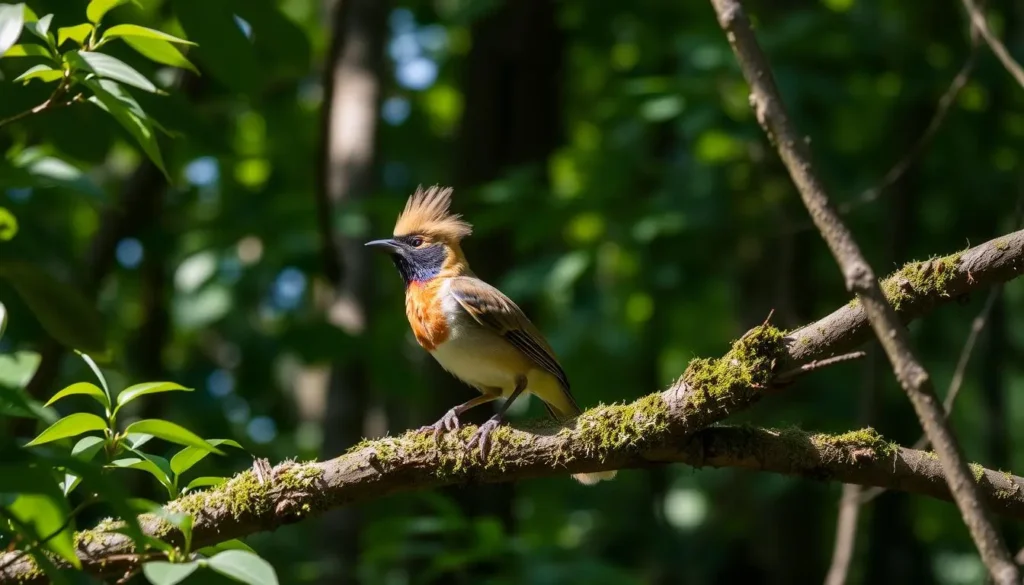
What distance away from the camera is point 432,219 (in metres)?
6.09

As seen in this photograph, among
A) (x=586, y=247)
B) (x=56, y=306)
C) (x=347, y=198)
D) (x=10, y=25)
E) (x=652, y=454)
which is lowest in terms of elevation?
(x=652, y=454)

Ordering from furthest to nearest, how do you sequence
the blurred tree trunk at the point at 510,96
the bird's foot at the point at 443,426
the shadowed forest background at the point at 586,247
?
the blurred tree trunk at the point at 510,96
the shadowed forest background at the point at 586,247
the bird's foot at the point at 443,426

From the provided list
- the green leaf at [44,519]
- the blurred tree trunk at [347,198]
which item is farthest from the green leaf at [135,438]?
the blurred tree trunk at [347,198]

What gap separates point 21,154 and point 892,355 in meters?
4.28

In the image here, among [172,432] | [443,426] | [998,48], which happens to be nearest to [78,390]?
[172,432]

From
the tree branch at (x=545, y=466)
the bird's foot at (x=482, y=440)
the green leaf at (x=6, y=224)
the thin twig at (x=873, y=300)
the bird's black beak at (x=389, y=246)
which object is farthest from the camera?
the bird's black beak at (x=389, y=246)

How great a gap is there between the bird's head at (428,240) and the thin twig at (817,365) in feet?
10.5

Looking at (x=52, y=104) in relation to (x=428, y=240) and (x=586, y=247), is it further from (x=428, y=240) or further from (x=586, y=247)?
(x=586, y=247)

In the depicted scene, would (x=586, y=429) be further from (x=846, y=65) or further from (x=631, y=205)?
(x=846, y=65)

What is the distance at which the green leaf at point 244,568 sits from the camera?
213 centimetres

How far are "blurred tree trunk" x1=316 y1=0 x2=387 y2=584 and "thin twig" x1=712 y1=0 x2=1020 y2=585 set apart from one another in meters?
4.64

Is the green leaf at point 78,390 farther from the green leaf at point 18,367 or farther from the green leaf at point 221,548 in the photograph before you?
the green leaf at point 18,367

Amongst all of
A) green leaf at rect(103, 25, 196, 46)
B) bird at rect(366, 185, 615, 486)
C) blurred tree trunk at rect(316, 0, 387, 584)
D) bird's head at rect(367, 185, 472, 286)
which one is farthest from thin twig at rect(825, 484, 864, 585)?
green leaf at rect(103, 25, 196, 46)

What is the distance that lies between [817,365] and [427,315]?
2.89 m
